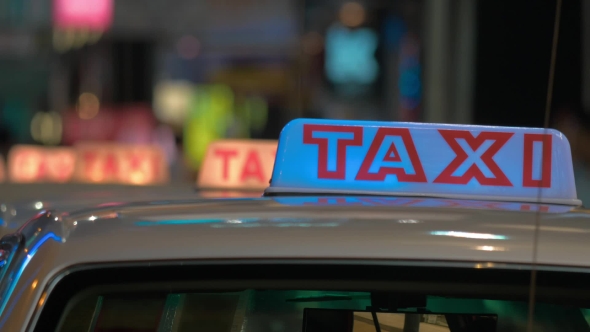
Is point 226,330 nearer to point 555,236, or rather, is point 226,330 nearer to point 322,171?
point 322,171

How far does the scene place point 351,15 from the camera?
17312mm

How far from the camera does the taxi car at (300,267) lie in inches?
50.4

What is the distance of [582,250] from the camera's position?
1.28 meters

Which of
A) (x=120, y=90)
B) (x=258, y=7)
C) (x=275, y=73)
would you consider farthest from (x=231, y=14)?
(x=120, y=90)

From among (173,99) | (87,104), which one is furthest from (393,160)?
(173,99)

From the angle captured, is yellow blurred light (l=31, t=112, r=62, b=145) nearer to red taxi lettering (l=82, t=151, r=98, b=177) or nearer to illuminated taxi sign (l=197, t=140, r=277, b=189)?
red taxi lettering (l=82, t=151, r=98, b=177)

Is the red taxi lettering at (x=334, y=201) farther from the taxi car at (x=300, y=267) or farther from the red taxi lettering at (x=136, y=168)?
the red taxi lettering at (x=136, y=168)

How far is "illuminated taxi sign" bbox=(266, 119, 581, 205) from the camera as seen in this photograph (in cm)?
166

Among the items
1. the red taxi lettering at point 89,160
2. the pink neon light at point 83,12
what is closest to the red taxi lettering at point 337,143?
the red taxi lettering at point 89,160

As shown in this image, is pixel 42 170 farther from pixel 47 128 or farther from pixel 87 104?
pixel 47 128

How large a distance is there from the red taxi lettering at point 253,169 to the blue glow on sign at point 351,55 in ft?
44.7

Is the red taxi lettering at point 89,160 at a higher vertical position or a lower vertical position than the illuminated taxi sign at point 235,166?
lower

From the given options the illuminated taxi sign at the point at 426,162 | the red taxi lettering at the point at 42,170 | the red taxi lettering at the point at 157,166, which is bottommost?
the red taxi lettering at the point at 42,170

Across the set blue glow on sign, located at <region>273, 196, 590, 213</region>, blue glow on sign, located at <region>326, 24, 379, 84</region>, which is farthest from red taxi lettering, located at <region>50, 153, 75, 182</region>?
blue glow on sign, located at <region>326, 24, 379, 84</region>
